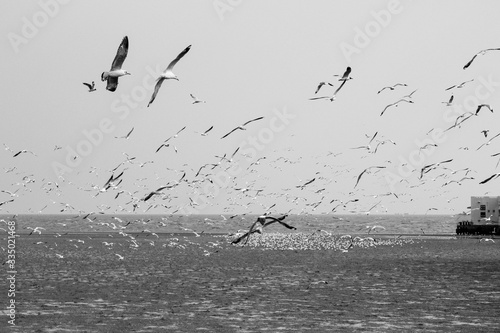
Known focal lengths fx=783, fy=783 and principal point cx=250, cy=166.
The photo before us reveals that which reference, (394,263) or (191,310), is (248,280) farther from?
(394,263)

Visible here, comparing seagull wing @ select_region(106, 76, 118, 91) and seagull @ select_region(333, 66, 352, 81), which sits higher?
seagull @ select_region(333, 66, 352, 81)

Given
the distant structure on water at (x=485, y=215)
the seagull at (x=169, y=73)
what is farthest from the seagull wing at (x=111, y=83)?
the distant structure on water at (x=485, y=215)

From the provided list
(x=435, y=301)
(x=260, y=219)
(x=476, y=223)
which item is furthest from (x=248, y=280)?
(x=476, y=223)

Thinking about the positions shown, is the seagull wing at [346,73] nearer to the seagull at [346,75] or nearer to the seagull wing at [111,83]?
the seagull at [346,75]

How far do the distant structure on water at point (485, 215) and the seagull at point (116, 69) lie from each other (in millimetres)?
134891

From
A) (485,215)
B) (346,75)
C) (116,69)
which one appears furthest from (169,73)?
(485,215)

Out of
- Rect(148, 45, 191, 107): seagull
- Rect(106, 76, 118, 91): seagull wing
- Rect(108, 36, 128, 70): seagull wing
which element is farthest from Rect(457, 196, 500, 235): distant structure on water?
Rect(108, 36, 128, 70): seagull wing

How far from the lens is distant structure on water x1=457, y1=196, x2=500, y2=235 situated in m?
150

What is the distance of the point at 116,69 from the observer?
66.5 ft

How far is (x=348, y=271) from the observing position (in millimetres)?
67812

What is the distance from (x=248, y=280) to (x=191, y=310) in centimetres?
1797

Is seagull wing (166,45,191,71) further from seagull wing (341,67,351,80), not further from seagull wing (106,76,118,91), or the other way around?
seagull wing (341,67,351,80)

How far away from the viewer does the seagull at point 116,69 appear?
1997 cm

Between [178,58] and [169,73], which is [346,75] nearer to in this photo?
[169,73]
